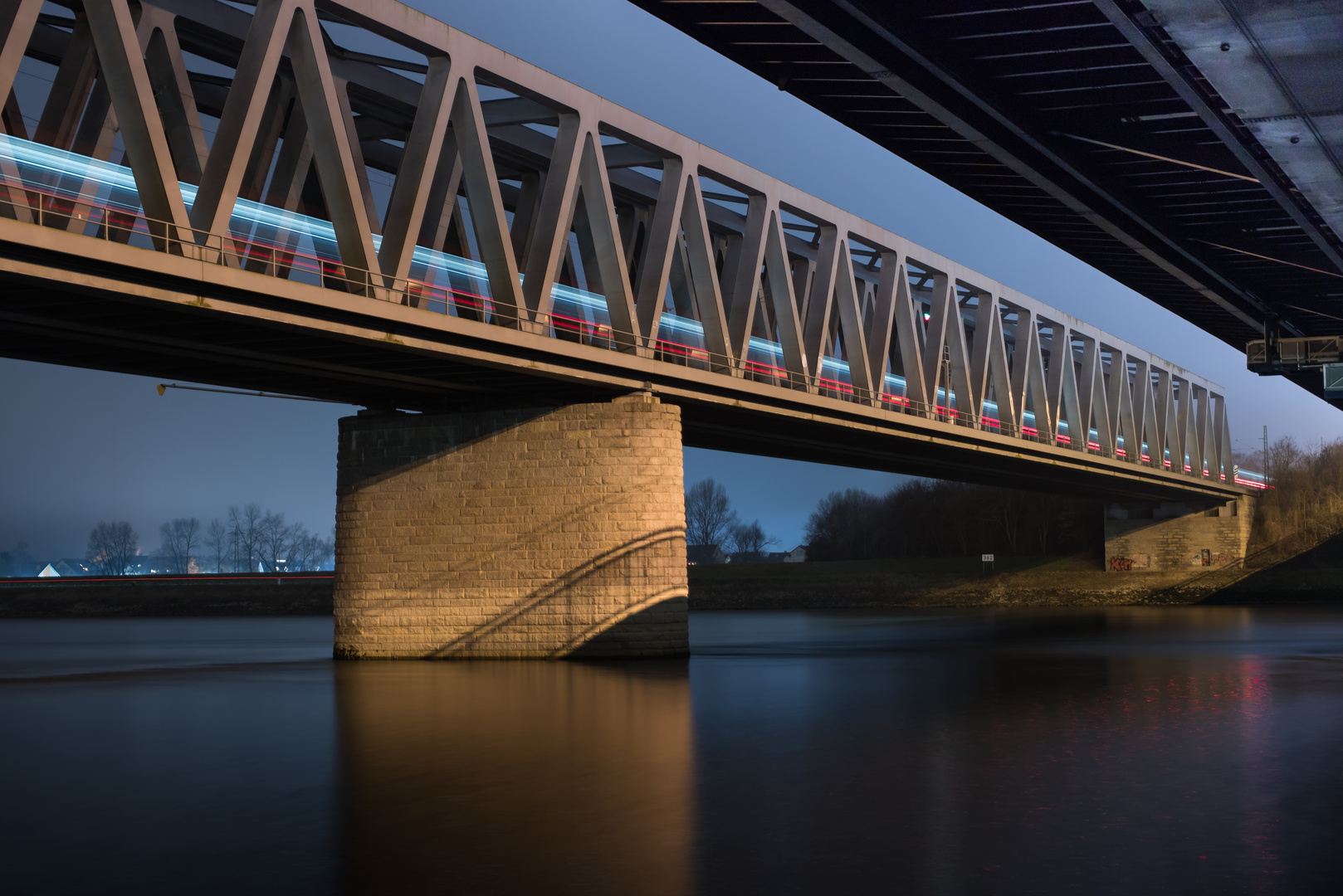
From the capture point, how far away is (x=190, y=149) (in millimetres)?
23984

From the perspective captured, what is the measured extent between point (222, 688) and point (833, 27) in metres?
20.9

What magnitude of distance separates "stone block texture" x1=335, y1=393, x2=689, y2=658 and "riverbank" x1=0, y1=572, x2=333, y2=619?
5928 cm

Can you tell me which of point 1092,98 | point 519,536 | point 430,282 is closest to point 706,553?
point 519,536

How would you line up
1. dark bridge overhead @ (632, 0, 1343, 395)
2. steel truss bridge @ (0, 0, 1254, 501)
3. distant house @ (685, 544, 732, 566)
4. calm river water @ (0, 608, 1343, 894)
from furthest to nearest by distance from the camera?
distant house @ (685, 544, 732, 566) → steel truss bridge @ (0, 0, 1254, 501) → dark bridge overhead @ (632, 0, 1343, 395) → calm river water @ (0, 608, 1343, 894)

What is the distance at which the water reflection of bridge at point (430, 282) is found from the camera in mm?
20562

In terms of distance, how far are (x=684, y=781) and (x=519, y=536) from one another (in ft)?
57.1

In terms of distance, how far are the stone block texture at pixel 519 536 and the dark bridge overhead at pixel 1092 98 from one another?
1345cm

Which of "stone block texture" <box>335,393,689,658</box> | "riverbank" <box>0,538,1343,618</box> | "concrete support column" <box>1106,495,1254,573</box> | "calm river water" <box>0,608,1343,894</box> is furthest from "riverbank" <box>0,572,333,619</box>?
"calm river water" <box>0,608,1343,894</box>

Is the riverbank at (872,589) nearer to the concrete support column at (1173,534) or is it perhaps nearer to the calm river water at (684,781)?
the concrete support column at (1173,534)

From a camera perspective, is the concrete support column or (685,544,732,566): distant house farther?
(685,544,732,566): distant house

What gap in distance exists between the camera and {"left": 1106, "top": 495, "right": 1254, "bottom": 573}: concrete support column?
8012 centimetres

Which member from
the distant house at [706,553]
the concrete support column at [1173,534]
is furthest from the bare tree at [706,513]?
the concrete support column at [1173,534]

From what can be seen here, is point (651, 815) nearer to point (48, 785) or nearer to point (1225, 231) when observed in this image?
point (48, 785)

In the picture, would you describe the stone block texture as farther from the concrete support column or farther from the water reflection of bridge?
the concrete support column
